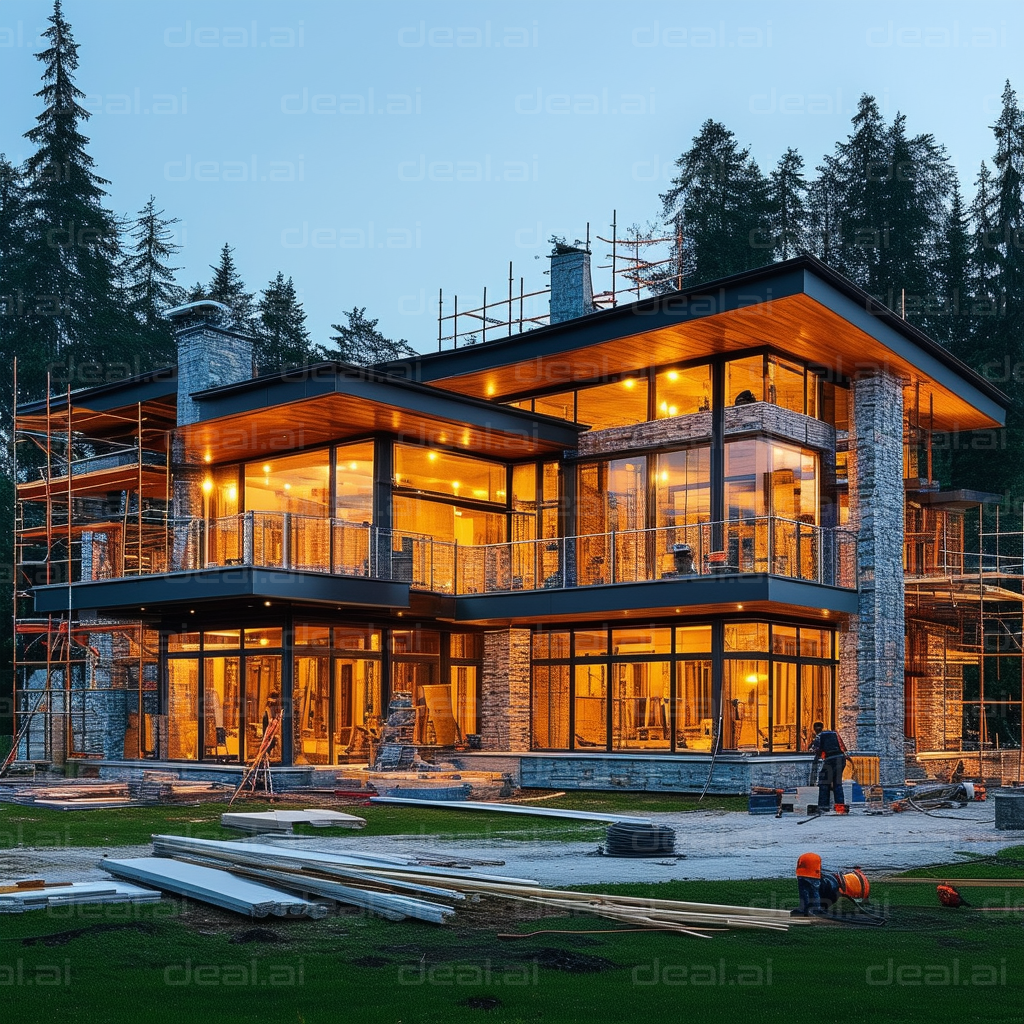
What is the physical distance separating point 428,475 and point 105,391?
8.64 m

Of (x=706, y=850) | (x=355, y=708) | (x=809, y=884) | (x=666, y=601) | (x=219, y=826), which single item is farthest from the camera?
(x=355, y=708)

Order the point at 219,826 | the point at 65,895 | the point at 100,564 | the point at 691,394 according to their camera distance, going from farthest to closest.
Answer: the point at 100,564 → the point at 691,394 → the point at 219,826 → the point at 65,895

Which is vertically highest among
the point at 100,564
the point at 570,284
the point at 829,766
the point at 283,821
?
the point at 570,284

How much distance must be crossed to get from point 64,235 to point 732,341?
4187 cm

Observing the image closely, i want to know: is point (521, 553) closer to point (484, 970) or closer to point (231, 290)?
point (484, 970)

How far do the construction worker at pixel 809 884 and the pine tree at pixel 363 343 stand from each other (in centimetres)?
5898

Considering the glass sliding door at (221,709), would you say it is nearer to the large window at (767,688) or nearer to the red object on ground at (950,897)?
the large window at (767,688)

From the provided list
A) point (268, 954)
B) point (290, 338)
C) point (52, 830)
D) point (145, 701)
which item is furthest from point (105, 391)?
point (290, 338)

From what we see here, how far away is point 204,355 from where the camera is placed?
2822cm

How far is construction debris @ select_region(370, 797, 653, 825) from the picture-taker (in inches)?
725

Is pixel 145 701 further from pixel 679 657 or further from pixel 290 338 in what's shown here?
pixel 290 338

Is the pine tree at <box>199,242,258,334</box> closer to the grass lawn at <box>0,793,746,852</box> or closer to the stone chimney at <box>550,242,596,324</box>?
the stone chimney at <box>550,242,596,324</box>

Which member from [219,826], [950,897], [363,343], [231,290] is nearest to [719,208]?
→ [363,343]

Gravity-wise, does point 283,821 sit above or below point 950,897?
below
